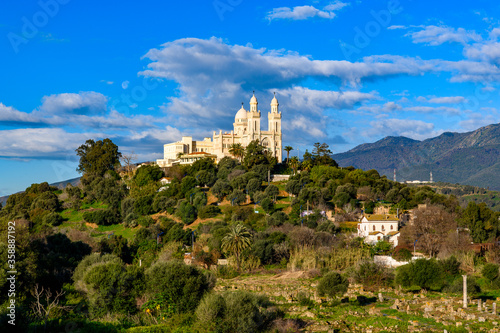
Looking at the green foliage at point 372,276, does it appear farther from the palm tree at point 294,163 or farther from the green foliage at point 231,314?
the palm tree at point 294,163

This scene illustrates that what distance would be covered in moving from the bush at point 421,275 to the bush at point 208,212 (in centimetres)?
3374

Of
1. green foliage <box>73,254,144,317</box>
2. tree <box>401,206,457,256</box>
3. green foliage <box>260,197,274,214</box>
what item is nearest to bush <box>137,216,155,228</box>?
green foliage <box>260,197,274,214</box>

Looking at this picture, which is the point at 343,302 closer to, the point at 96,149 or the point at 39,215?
the point at 39,215

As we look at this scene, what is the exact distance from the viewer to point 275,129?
9138cm

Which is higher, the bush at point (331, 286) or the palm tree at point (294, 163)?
the palm tree at point (294, 163)

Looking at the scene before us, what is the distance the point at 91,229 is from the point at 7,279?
144 ft

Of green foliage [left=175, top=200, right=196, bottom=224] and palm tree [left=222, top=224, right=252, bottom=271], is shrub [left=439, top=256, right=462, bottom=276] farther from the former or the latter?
green foliage [left=175, top=200, right=196, bottom=224]

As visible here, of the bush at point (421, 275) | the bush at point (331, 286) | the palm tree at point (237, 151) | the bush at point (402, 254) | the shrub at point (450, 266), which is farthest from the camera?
the palm tree at point (237, 151)

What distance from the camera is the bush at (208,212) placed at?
68.2 m

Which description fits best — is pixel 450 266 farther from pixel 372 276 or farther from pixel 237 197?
pixel 237 197

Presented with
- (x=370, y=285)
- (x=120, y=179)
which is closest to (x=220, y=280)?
(x=370, y=285)

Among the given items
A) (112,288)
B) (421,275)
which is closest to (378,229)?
(421,275)

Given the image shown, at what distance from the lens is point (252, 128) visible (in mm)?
90125

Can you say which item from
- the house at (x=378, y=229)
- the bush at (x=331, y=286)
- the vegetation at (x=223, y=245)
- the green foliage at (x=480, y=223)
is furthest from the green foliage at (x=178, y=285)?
the green foliage at (x=480, y=223)
